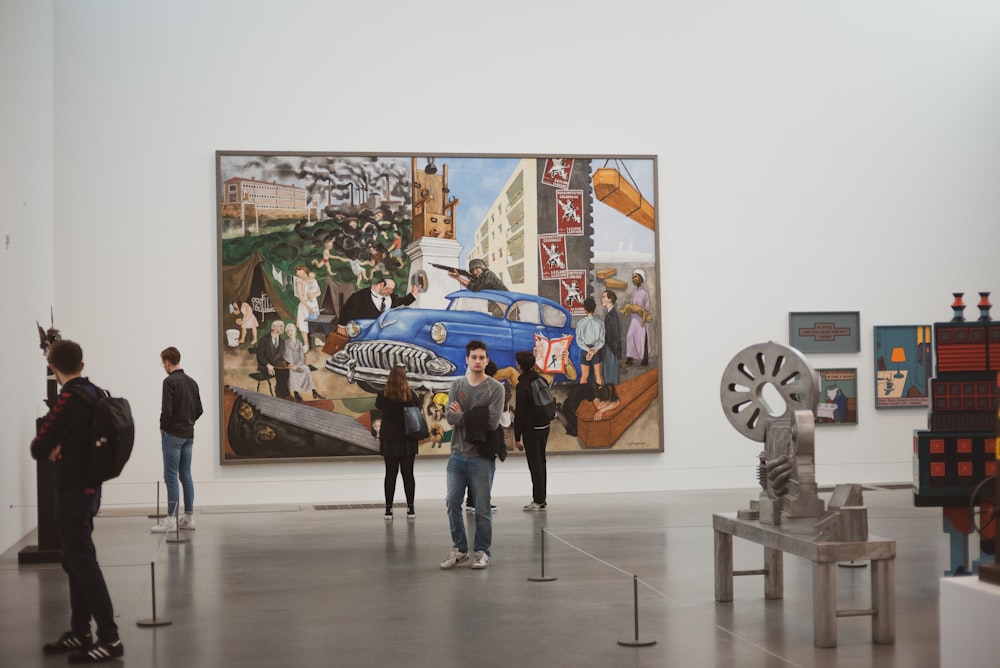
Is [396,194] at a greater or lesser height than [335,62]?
lesser

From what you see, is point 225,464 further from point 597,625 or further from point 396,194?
point 597,625

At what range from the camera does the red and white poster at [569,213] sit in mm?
16469

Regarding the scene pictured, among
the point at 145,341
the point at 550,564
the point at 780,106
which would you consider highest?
the point at 780,106

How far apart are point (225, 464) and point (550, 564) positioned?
6.73m

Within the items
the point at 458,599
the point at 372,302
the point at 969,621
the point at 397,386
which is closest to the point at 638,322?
the point at 372,302

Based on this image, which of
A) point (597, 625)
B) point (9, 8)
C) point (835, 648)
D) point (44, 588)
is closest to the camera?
point (835, 648)

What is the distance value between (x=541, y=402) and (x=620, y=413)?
2.85 meters

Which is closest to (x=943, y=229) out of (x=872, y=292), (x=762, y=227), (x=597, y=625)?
(x=872, y=292)

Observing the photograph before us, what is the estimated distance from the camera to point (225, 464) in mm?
15516

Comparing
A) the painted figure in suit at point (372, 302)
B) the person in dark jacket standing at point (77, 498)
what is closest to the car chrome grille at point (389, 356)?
the painted figure in suit at point (372, 302)

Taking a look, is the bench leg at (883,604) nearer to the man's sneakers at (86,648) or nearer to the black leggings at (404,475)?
the man's sneakers at (86,648)

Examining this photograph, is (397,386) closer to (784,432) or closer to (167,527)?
(167,527)

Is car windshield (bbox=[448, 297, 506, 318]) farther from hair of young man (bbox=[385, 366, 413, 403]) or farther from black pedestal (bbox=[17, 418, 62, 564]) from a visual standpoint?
black pedestal (bbox=[17, 418, 62, 564])

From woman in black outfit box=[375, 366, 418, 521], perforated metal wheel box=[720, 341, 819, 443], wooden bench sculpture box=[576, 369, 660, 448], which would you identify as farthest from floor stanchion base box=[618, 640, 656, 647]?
wooden bench sculpture box=[576, 369, 660, 448]
